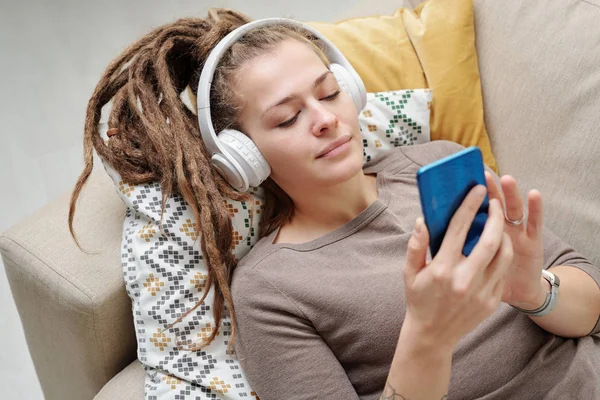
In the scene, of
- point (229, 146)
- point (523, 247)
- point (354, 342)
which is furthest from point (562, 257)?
point (229, 146)

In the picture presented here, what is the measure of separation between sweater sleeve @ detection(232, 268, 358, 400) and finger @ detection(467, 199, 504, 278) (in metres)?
0.39

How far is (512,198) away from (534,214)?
2.1 inches

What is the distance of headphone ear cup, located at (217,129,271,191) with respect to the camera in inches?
48.8

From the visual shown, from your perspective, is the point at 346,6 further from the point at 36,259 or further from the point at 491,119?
the point at 36,259

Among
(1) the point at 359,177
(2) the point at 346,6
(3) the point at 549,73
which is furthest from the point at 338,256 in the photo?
(2) the point at 346,6

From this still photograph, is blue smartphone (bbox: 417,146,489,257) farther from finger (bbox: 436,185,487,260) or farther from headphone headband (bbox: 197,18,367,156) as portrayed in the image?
headphone headband (bbox: 197,18,367,156)

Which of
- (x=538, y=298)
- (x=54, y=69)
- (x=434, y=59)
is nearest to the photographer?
(x=538, y=298)

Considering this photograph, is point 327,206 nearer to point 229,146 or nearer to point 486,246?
point 229,146

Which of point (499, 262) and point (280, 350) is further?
point (280, 350)

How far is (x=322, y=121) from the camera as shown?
1.20 metres

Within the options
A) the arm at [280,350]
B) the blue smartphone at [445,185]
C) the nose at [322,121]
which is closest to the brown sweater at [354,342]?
the arm at [280,350]

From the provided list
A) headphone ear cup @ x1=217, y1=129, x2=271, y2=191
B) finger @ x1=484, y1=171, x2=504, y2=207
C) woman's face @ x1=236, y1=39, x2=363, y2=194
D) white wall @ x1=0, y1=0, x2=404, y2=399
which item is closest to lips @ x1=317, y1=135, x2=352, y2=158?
woman's face @ x1=236, y1=39, x2=363, y2=194

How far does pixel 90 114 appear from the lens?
1.34 meters

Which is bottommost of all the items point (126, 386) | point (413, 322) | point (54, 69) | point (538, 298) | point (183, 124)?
point (126, 386)
